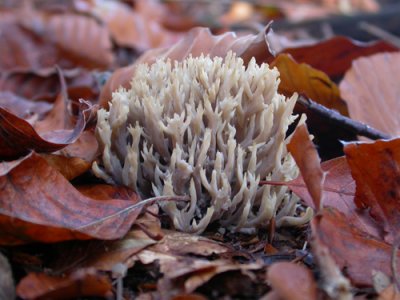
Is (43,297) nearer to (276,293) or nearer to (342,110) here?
(276,293)

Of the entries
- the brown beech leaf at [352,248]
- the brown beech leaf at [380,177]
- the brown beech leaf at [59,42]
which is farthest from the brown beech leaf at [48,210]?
the brown beech leaf at [59,42]

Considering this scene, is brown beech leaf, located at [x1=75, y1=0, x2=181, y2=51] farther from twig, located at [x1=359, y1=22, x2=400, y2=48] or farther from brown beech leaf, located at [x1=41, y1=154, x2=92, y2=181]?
brown beech leaf, located at [x1=41, y1=154, x2=92, y2=181]

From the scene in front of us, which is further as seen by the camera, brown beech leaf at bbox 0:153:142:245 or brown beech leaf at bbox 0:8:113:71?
brown beech leaf at bbox 0:8:113:71

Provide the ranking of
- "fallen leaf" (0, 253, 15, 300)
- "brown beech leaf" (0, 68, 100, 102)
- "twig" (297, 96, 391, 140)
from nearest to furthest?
"fallen leaf" (0, 253, 15, 300) → "twig" (297, 96, 391, 140) → "brown beech leaf" (0, 68, 100, 102)

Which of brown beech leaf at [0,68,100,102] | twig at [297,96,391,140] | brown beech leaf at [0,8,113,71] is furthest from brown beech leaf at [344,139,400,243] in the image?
brown beech leaf at [0,8,113,71]

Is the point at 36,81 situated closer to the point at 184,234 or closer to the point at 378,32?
the point at 184,234
